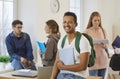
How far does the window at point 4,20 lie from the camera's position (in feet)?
14.8

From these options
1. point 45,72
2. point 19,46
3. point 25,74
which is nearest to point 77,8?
point 19,46

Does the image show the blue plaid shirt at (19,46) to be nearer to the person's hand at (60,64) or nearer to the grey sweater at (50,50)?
the grey sweater at (50,50)

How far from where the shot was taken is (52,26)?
11.5ft

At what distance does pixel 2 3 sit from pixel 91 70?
1926mm

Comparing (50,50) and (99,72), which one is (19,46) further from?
(99,72)

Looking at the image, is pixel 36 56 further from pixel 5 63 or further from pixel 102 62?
pixel 102 62

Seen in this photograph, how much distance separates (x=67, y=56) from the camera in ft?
7.57

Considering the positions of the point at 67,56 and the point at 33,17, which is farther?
the point at 33,17

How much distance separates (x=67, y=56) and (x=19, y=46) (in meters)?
2.00

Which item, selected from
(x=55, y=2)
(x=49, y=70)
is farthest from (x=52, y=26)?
(x=55, y=2)

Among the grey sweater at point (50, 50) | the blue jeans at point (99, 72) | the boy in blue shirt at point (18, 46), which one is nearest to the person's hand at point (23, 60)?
the boy in blue shirt at point (18, 46)

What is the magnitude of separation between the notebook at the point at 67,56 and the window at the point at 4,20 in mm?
2365

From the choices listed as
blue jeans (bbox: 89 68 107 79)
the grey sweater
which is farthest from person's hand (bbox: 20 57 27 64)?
blue jeans (bbox: 89 68 107 79)

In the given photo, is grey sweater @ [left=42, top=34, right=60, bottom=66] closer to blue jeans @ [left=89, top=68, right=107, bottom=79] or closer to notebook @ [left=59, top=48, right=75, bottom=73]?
blue jeans @ [left=89, top=68, right=107, bottom=79]
